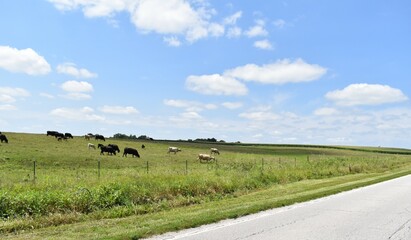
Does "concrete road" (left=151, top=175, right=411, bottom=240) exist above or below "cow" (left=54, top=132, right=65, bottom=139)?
below

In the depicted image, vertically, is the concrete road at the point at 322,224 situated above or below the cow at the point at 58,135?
below

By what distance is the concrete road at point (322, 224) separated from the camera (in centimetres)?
934

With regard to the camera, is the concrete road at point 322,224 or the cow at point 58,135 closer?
the concrete road at point 322,224

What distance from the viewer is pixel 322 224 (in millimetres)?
10773

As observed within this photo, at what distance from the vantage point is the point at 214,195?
58.6 feet

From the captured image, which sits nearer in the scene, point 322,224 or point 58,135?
point 322,224

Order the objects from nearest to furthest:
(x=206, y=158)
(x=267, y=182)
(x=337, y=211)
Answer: (x=337, y=211)
(x=267, y=182)
(x=206, y=158)

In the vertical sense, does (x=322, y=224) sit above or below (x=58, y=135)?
below

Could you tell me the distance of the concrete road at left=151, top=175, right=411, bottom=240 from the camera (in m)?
9.34

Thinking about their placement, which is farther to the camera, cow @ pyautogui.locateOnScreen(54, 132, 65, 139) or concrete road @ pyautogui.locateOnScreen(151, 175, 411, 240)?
cow @ pyautogui.locateOnScreen(54, 132, 65, 139)

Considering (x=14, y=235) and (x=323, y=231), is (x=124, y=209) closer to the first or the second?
(x=14, y=235)

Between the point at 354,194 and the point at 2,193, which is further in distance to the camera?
the point at 354,194

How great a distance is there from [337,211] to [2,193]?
1000 centimetres

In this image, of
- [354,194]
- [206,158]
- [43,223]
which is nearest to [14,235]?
[43,223]
